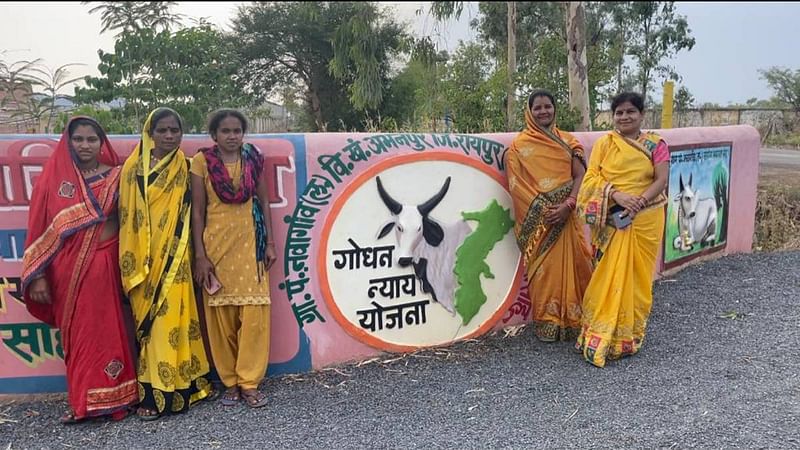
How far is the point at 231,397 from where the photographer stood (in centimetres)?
329

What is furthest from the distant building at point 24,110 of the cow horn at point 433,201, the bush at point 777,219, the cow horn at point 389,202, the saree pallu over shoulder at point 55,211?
the bush at point 777,219

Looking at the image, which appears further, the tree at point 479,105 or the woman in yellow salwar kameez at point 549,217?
the tree at point 479,105

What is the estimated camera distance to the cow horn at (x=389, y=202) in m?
3.84

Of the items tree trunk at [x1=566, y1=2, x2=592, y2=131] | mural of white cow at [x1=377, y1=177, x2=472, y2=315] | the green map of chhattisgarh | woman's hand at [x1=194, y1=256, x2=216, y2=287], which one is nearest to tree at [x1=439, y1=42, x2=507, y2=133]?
tree trunk at [x1=566, y1=2, x2=592, y2=131]

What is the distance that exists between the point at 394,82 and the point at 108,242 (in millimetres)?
18735

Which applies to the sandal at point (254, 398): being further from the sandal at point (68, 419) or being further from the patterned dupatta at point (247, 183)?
the sandal at point (68, 419)

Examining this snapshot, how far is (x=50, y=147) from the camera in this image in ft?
10.5

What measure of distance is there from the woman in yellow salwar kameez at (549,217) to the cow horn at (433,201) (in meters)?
0.45

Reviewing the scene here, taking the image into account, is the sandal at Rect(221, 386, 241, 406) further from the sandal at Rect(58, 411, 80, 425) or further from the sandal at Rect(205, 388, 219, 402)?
the sandal at Rect(58, 411, 80, 425)

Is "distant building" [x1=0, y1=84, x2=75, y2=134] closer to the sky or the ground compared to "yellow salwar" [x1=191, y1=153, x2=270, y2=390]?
closer to the sky

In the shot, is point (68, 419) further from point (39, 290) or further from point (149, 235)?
point (149, 235)

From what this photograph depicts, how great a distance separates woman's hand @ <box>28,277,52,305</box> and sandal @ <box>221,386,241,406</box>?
103 cm

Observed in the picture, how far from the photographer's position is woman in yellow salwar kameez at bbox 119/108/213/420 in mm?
3061

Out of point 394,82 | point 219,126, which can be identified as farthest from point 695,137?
point 394,82
